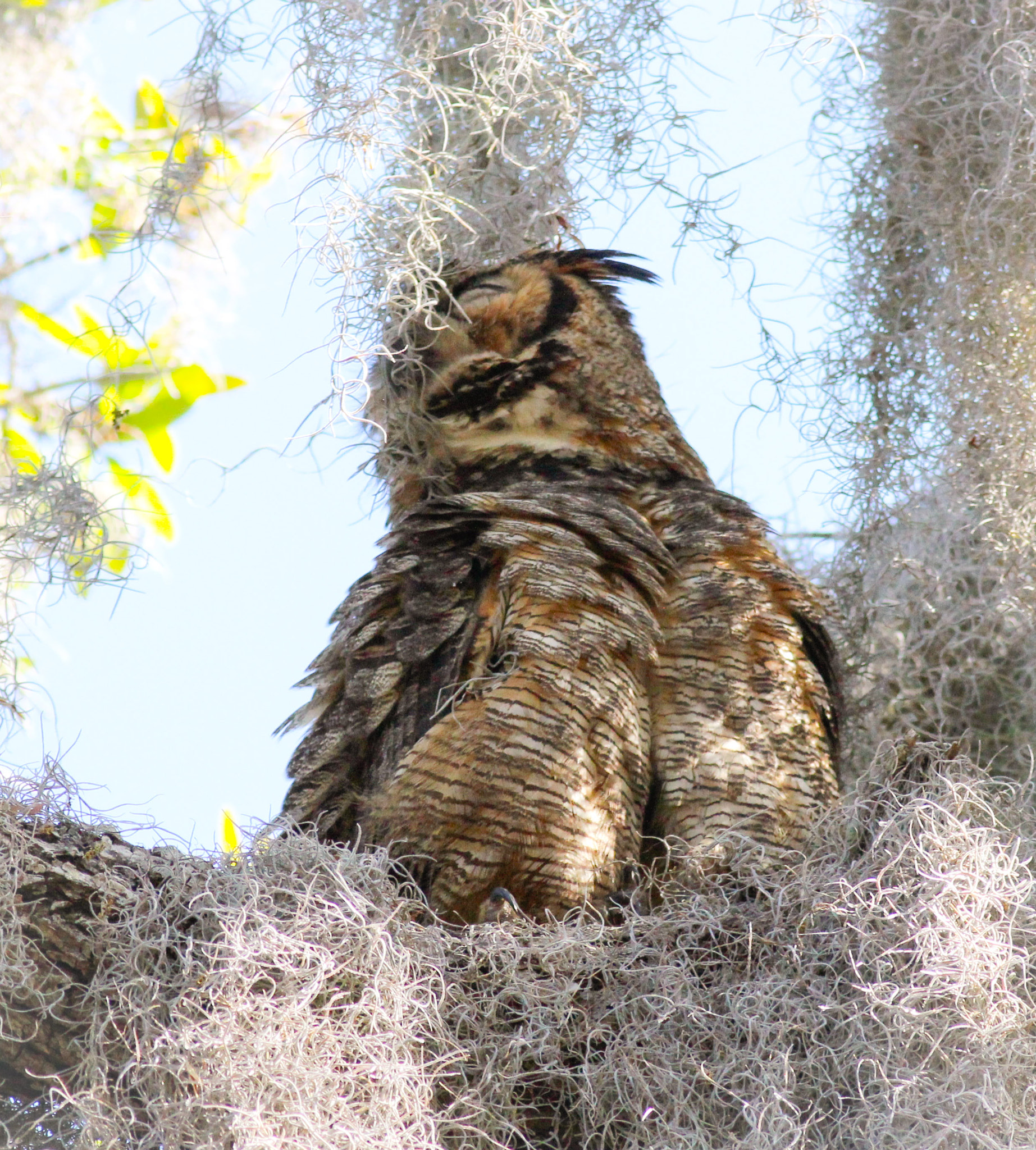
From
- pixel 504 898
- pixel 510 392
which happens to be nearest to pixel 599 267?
pixel 510 392

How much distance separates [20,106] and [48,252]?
0.26 m

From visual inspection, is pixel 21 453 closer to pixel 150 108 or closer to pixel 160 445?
pixel 160 445

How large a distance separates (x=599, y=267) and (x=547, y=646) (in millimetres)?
924

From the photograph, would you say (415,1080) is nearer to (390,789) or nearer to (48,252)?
(390,789)

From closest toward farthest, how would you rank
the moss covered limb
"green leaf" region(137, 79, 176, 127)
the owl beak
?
the moss covered limb < the owl beak < "green leaf" region(137, 79, 176, 127)

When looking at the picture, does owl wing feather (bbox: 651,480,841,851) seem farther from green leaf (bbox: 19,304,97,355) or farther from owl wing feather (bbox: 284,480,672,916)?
green leaf (bbox: 19,304,97,355)

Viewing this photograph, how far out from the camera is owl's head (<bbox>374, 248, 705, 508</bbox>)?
241cm

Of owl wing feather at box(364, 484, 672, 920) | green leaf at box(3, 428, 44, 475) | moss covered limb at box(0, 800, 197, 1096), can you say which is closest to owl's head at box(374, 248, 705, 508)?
owl wing feather at box(364, 484, 672, 920)

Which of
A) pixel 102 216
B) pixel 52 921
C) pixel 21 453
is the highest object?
pixel 102 216

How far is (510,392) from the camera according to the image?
7.89 feet

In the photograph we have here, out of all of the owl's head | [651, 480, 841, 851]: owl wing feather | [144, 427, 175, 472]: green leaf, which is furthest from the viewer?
[144, 427, 175, 472]: green leaf

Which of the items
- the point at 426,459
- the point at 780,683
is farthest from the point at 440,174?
the point at 780,683

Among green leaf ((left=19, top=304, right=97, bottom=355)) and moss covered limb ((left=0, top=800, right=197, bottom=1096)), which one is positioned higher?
green leaf ((left=19, top=304, right=97, bottom=355))

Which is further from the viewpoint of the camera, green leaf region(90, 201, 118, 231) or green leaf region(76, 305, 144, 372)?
green leaf region(90, 201, 118, 231)
